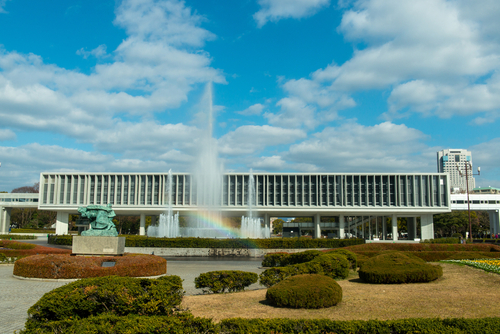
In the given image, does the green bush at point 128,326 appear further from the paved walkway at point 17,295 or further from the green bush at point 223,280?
the green bush at point 223,280

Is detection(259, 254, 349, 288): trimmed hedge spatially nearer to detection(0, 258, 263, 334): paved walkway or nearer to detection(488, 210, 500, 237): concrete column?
detection(0, 258, 263, 334): paved walkway

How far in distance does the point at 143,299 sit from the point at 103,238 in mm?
14721

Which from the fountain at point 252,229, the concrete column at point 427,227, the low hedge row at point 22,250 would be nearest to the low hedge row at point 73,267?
the low hedge row at point 22,250

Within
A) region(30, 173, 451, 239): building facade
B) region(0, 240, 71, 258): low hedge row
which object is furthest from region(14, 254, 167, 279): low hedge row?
region(30, 173, 451, 239): building facade

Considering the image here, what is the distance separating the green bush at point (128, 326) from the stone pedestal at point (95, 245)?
14.9 meters

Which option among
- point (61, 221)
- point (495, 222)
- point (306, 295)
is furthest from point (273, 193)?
point (495, 222)

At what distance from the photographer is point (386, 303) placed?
9.86m

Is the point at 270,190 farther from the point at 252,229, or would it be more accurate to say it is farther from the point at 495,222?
the point at 495,222

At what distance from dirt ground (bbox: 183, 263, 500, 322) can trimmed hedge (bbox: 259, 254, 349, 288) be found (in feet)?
2.07

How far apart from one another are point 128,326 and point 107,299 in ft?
5.24

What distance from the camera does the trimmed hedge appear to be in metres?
12.4

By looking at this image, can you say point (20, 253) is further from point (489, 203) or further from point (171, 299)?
point (489, 203)

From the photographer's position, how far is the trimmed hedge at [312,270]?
40.7ft

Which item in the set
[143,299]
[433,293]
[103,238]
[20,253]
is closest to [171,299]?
[143,299]
